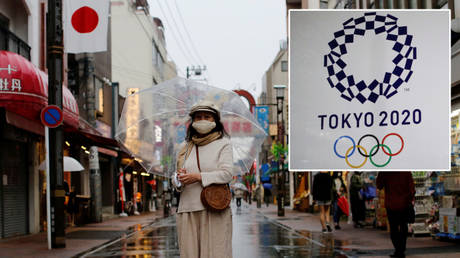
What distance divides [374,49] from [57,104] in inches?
397

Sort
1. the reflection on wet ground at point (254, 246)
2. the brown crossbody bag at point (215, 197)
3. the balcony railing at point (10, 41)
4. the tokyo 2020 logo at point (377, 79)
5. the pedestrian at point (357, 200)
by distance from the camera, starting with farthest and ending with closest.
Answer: the pedestrian at point (357, 200) < the balcony railing at point (10, 41) < the reflection on wet ground at point (254, 246) < the brown crossbody bag at point (215, 197) < the tokyo 2020 logo at point (377, 79)

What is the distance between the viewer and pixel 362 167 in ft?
18.1

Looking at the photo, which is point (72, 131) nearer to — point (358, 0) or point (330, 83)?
point (358, 0)

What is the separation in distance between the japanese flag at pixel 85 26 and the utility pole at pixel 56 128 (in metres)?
0.26

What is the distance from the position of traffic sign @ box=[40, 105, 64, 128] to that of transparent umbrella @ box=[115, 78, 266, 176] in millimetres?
5744

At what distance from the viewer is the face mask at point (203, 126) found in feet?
18.8

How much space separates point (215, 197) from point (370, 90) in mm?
1588

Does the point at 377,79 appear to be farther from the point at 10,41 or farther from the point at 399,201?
A: the point at 10,41

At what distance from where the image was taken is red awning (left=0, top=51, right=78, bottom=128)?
49.2ft

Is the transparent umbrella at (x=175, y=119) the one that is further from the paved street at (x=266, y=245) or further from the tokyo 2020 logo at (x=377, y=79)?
the paved street at (x=266, y=245)

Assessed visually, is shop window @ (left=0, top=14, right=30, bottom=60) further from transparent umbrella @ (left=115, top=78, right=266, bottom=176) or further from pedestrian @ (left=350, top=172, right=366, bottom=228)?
transparent umbrella @ (left=115, top=78, right=266, bottom=176)

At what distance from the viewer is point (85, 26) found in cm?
1447

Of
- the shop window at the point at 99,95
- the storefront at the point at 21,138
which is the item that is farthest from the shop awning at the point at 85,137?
the shop window at the point at 99,95

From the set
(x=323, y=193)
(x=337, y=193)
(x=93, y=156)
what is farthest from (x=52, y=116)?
(x=93, y=156)
